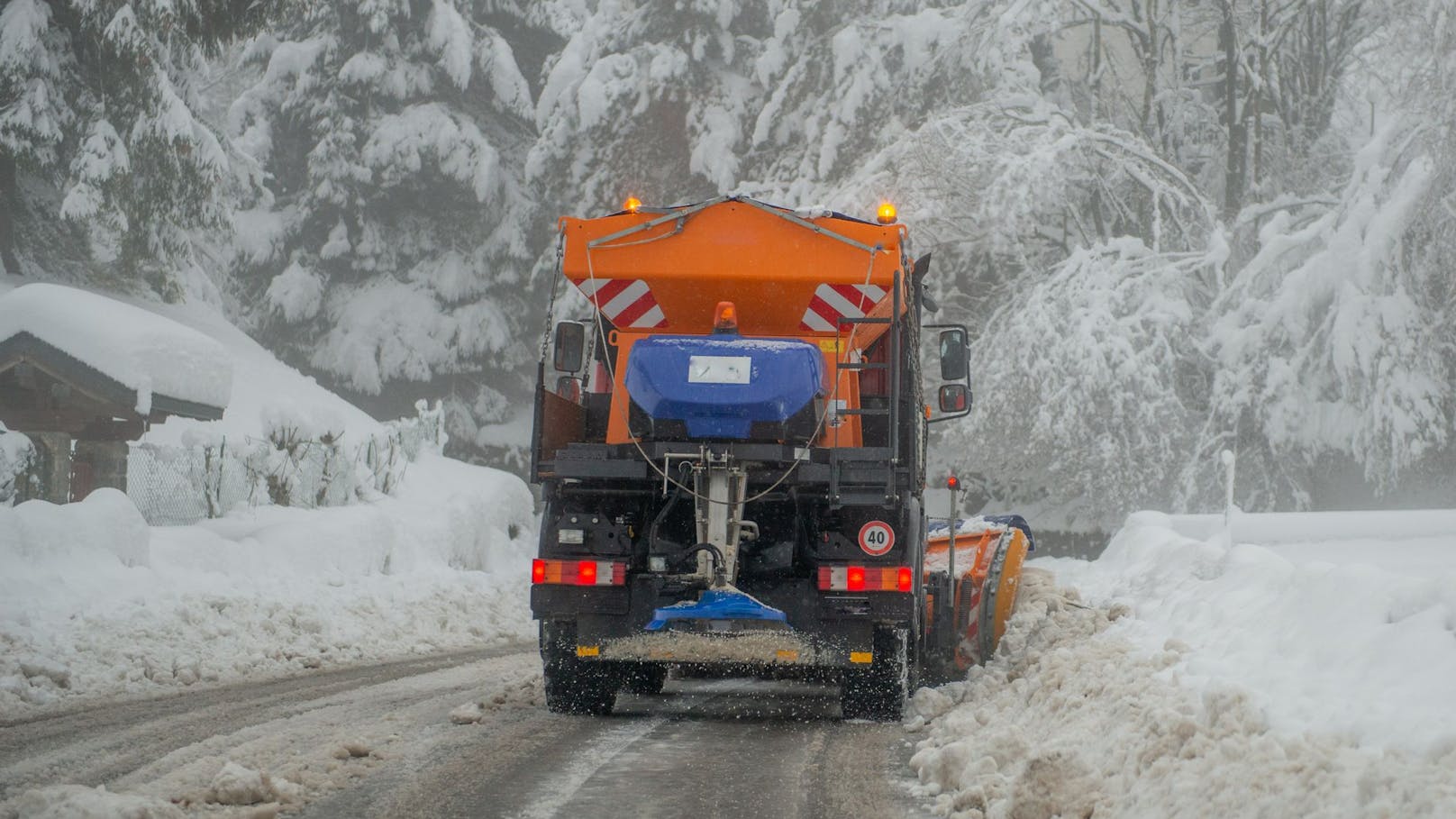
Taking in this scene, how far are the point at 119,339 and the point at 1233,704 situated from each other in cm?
1266

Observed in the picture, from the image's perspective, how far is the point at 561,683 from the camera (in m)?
8.29

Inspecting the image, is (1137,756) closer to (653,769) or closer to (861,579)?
(653,769)

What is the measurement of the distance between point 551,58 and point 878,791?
29.2 metres

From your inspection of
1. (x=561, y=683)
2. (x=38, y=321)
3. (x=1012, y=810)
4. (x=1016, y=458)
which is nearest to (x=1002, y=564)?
(x=561, y=683)

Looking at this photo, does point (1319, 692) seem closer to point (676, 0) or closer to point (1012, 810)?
point (1012, 810)

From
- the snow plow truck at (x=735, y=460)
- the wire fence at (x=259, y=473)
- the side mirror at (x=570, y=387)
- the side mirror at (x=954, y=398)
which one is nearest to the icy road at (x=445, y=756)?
the snow plow truck at (x=735, y=460)

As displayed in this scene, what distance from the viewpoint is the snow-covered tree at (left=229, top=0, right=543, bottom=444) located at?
105 feet

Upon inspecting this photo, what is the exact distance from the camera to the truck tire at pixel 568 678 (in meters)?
8.21

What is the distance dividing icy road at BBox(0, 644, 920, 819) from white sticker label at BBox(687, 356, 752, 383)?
1.83 metres

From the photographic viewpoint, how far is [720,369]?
789 cm

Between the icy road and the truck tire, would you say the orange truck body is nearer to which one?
the truck tire

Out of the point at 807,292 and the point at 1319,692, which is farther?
the point at 807,292

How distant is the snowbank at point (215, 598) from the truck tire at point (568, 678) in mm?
2502

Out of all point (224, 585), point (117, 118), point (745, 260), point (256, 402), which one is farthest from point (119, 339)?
point (745, 260)
